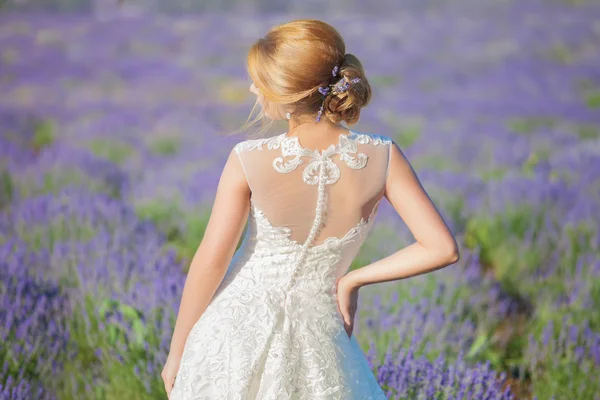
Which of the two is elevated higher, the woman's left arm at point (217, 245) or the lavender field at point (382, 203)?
the woman's left arm at point (217, 245)

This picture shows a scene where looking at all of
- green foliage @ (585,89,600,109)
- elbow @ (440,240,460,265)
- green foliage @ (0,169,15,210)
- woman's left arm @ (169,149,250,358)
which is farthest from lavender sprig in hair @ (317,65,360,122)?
green foliage @ (585,89,600,109)

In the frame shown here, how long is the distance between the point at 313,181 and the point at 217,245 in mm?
251

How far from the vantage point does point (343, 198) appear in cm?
156

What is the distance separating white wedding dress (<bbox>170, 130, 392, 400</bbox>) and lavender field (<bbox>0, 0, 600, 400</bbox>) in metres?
0.79

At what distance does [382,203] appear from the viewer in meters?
4.49

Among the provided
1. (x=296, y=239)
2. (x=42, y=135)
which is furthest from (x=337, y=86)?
(x=42, y=135)

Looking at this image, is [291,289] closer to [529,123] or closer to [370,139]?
[370,139]

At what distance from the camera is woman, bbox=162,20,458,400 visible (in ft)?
4.94

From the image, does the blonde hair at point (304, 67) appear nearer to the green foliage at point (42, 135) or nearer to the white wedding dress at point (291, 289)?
the white wedding dress at point (291, 289)

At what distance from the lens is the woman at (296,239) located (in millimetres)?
1505

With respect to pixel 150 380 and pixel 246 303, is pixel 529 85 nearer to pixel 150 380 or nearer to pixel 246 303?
pixel 150 380

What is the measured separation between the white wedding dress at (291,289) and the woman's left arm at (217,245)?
23mm

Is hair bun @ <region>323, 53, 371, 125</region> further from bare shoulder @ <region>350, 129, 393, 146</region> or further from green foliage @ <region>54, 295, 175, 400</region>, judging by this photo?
green foliage @ <region>54, 295, 175, 400</region>

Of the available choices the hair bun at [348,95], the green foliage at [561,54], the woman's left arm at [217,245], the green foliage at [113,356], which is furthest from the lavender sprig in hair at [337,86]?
the green foliage at [561,54]
